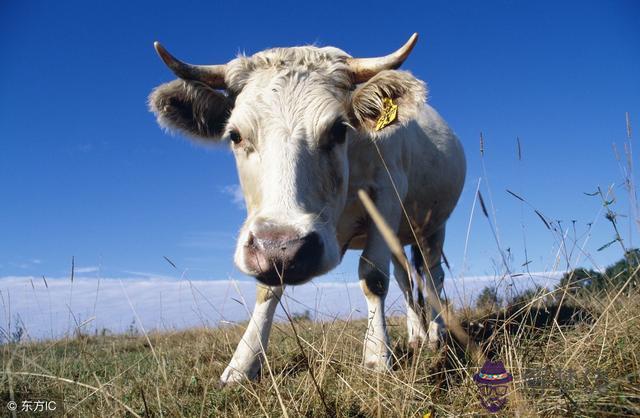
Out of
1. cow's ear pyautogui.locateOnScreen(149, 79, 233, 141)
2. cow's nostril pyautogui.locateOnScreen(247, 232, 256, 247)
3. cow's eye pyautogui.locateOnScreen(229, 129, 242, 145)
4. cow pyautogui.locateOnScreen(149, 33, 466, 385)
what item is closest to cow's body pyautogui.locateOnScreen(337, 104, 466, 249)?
cow pyautogui.locateOnScreen(149, 33, 466, 385)

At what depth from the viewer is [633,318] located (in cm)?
238

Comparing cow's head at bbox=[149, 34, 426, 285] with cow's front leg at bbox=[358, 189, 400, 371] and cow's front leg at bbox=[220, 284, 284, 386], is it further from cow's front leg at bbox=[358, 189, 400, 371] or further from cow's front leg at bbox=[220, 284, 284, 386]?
cow's front leg at bbox=[220, 284, 284, 386]

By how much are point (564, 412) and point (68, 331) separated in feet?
10.0

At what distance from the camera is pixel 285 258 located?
2.57 metres

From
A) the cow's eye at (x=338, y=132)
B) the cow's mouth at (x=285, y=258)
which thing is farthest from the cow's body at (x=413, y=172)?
the cow's mouth at (x=285, y=258)

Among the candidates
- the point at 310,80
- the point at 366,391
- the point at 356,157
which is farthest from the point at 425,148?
the point at 366,391

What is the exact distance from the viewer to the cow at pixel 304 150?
2.80 m

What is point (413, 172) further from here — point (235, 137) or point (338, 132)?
point (235, 137)

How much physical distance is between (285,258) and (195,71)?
8.19ft

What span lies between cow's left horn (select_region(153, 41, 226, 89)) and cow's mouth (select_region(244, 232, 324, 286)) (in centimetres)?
224

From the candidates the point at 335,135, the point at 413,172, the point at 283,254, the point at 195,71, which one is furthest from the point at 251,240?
the point at 413,172

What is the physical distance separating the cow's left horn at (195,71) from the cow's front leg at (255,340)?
1973 millimetres

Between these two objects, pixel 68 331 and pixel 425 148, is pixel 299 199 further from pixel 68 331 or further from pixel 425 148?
pixel 425 148

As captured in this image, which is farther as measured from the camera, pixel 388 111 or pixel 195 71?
pixel 195 71
